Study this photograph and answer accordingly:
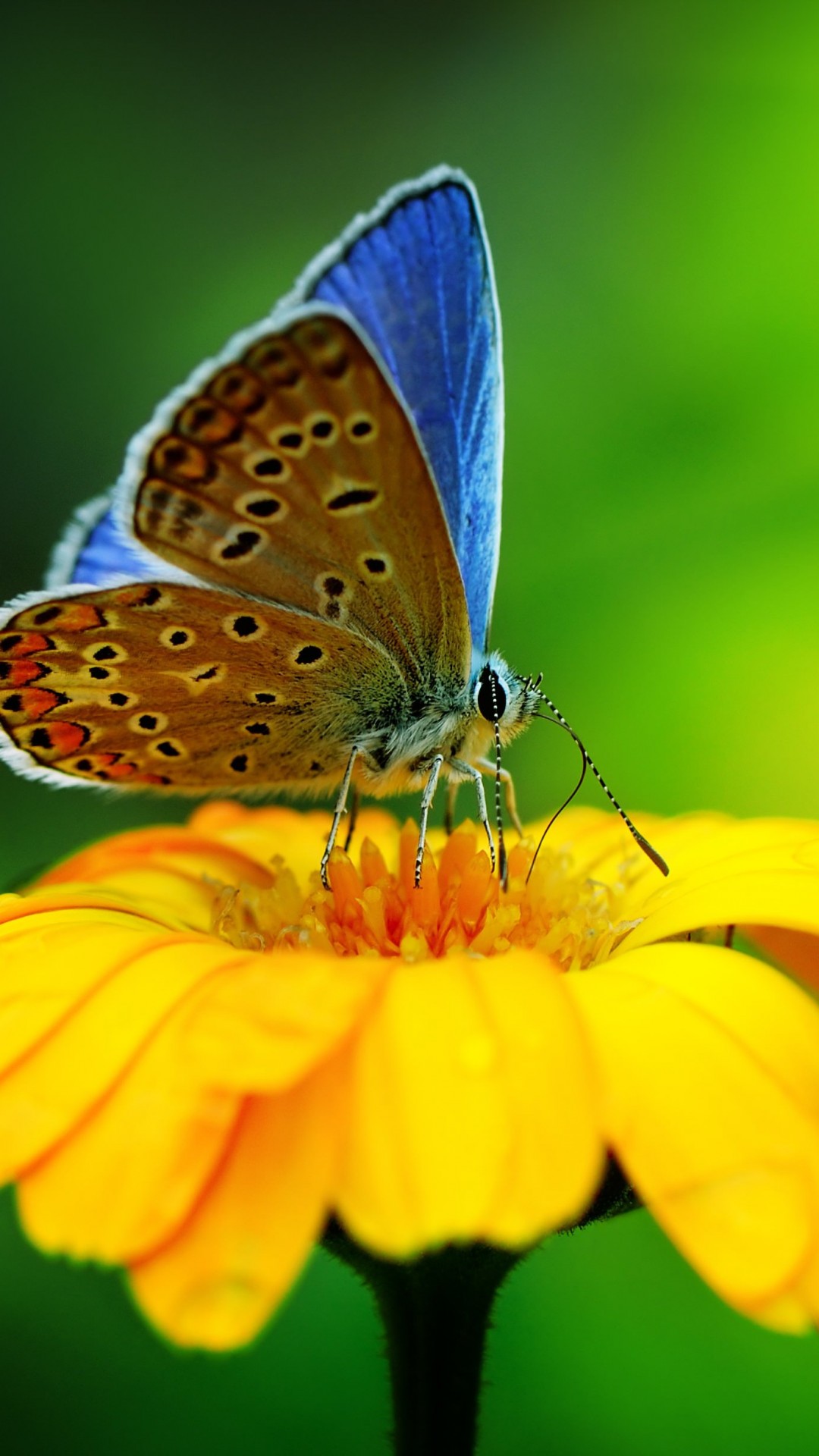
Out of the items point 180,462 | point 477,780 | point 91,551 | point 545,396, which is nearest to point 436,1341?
point 477,780

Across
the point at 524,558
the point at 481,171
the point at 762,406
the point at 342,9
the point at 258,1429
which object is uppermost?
the point at 342,9

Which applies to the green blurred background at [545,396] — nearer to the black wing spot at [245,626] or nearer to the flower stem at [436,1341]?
the flower stem at [436,1341]

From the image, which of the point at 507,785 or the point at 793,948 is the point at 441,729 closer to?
the point at 507,785

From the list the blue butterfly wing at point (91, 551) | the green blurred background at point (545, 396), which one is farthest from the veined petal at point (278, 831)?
the blue butterfly wing at point (91, 551)

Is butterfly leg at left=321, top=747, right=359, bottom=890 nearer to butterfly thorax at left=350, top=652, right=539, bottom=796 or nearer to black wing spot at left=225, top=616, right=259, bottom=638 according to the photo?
butterfly thorax at left=350, top=652, right=539, bottom=796

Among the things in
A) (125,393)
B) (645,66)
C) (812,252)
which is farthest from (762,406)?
(125,393)

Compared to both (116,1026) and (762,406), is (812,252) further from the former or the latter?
(116,1026)
